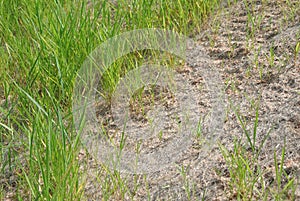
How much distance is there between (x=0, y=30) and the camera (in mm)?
2107

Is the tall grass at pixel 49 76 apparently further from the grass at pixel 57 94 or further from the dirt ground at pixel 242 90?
the dirt ground at pixel 242 90

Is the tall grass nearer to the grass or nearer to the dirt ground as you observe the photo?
the grass

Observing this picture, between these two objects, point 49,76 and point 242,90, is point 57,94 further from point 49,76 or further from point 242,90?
point 242,90

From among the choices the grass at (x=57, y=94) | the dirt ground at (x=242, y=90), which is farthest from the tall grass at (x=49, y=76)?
the dirt ground at (x=242, y=90)

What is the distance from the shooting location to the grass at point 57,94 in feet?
4.51

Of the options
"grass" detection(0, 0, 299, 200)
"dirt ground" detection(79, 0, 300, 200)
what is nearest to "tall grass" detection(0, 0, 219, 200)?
"grass" detection(0, 0, 299, 200)

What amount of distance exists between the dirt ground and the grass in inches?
1.2

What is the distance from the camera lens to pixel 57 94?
190cm

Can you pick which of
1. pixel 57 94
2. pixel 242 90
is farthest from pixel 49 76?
pixel 242 90

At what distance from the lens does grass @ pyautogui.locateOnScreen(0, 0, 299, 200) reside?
137 centimetres

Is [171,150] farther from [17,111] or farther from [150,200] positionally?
[17,111]

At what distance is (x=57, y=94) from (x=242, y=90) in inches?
27.7

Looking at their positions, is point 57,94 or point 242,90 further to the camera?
point 57,94

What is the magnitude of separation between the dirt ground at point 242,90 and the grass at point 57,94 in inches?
1.2
